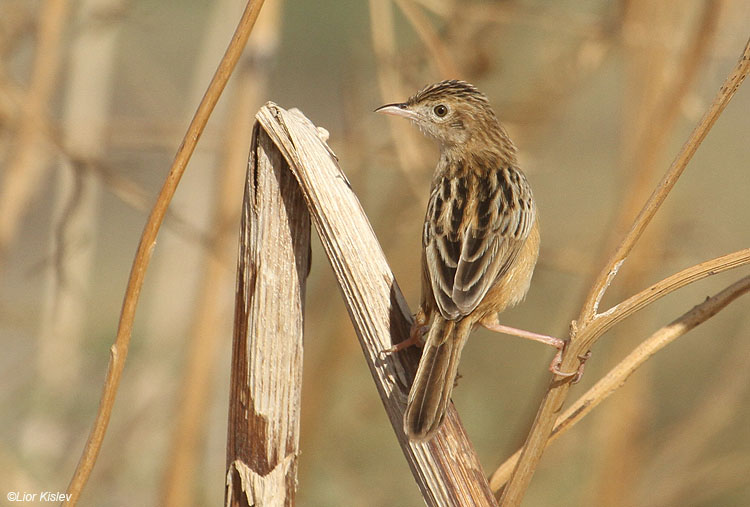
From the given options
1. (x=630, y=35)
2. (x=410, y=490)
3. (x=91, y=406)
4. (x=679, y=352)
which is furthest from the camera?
(x=679, y=352)

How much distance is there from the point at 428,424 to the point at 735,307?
8.65 meters

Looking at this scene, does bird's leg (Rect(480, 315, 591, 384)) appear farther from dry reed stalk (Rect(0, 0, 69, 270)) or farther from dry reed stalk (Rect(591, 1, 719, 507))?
dry reed stalk (Rect(0, 0, 69, 270))

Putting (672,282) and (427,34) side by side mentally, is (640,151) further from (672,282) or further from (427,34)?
(672,282)

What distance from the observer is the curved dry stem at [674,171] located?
180cm

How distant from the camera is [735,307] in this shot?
9.65 meters

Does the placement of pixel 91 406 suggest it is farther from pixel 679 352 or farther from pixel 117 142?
pixel 679 352

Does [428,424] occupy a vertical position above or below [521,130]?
below

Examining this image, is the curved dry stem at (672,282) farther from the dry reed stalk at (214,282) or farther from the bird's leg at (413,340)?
the dry reed stalk at (214,282)

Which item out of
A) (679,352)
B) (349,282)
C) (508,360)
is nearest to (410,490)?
(508,360)

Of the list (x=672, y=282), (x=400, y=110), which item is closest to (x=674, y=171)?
(x=672, y=282)

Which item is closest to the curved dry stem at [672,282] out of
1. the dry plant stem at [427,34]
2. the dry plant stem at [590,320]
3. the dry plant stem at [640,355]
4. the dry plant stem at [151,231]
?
the dry plant stem at [590,320]

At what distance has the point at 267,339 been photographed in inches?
88.6

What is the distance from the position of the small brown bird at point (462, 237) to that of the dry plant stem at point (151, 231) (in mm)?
707

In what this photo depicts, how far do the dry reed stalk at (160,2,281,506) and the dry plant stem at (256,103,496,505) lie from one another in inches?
40.7
